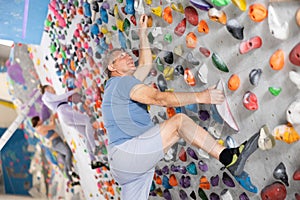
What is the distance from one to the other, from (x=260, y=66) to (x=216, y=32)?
0.57 ft

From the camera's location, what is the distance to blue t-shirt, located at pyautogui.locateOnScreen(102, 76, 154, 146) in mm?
1558

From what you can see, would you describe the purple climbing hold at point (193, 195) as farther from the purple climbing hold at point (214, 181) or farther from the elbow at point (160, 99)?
→ the elbow at point (160, 99)

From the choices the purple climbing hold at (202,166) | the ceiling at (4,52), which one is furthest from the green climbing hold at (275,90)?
the ceiling at (4,52)

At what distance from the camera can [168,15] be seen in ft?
5.30

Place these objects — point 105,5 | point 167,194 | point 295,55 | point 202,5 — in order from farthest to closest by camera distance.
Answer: point 105,5 → point 167,194 → point 202,5 → point 295,55

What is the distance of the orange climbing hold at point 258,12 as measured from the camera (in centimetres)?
130

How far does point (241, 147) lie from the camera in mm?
1449

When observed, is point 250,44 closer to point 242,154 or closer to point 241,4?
point 241,4

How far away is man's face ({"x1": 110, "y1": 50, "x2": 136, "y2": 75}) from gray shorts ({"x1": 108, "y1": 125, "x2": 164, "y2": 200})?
198 mm

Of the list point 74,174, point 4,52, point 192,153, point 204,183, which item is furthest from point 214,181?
point 4,52

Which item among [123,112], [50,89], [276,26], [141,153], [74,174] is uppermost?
[276,26]

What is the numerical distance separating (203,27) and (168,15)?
0.17 m

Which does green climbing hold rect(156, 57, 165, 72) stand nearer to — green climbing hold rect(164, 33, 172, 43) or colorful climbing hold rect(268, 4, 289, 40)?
green climbing hold rect(164, 33, 172, 43)

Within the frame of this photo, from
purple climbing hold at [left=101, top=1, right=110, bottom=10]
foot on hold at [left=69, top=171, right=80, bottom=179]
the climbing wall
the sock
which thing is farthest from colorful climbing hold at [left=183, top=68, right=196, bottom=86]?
foot on hold at [left=69, top=171, right=80, bottom=179]
